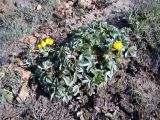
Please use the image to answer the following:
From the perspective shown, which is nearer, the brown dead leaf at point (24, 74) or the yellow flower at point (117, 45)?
the yellow flower at point (117, 45)

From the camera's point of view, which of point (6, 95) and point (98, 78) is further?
point (6, 95)

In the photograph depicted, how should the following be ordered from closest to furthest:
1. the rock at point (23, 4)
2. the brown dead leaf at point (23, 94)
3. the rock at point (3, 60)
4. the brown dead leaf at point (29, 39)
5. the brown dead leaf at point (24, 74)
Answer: the brown dead leaf at point (23, 94)
the brown dead leaf at point (24, 74)
the rock at point (3, 60)
the brown dead leaf at point (29, 39)
the rock at point (23, 4)

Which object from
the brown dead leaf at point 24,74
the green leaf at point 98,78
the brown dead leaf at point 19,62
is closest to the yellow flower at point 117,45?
the green leaf at point 98,78

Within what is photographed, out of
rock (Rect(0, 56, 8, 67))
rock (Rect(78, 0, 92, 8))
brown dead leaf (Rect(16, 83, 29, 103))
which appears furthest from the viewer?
rock (Rect(78, 0, 92, 8))

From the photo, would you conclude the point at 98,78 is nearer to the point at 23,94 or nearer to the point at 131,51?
the point at 131,51

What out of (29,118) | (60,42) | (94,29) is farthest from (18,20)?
(29,118)

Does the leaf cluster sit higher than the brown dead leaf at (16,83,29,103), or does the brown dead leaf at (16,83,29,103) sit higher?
the leaf cluster

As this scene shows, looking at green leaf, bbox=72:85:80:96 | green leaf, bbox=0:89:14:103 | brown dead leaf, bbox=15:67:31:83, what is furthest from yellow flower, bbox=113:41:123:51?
green leaf, bbox=0:89:14:103

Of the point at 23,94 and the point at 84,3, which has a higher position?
the point at 84,3

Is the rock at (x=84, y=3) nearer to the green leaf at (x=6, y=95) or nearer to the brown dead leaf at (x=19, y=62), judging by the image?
the brown dead leaf at (x=19, y=62)

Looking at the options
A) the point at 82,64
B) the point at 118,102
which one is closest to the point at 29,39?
the point at 82,64

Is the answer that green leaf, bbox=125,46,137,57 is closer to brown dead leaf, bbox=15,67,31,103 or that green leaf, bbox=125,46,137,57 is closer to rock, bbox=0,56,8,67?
brown dead leaf, bbox=15,67,31,103

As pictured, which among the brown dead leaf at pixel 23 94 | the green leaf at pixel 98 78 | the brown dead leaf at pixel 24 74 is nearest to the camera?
the green leaf at pixel 98 78

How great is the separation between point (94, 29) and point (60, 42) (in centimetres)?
56
